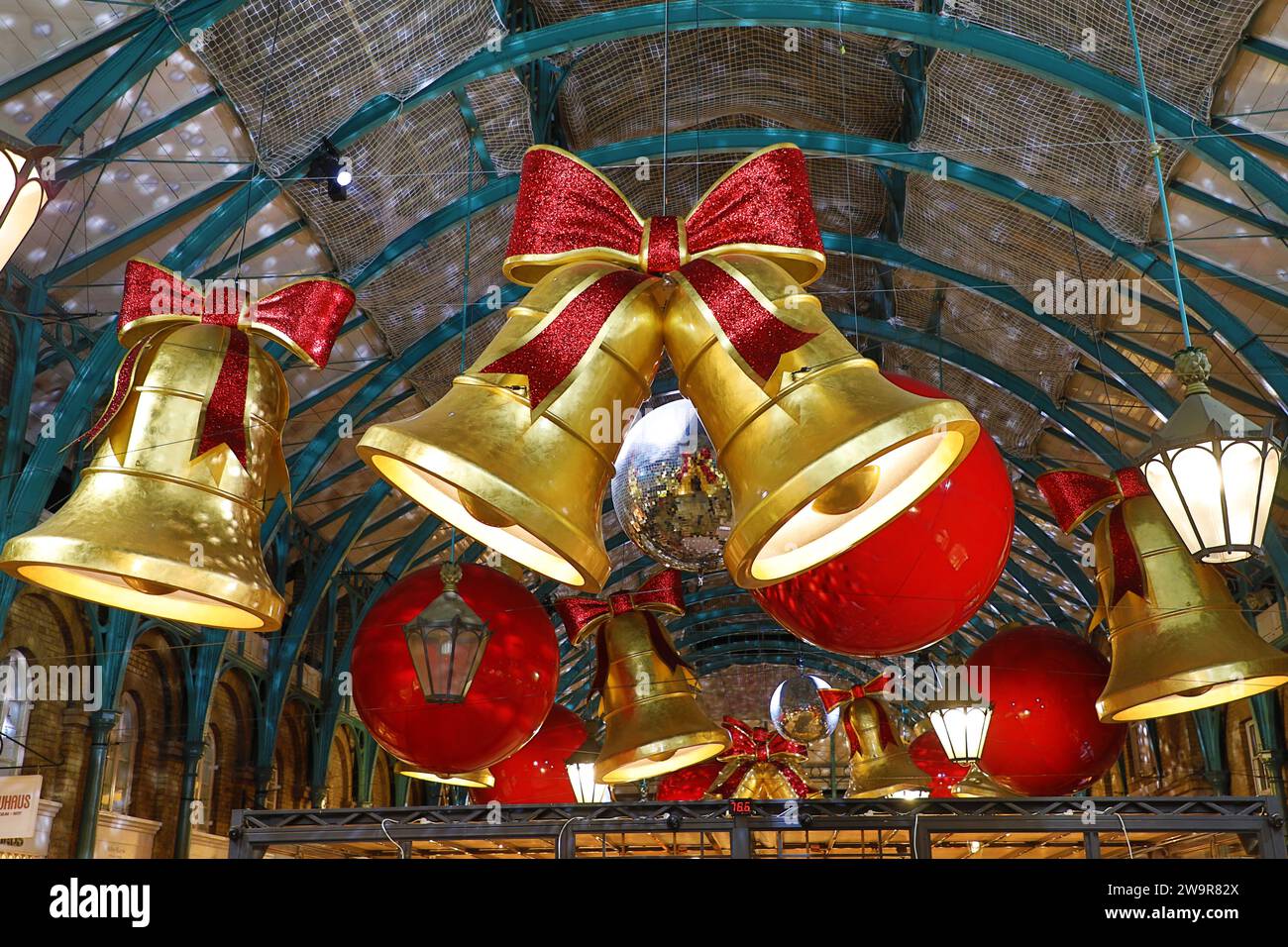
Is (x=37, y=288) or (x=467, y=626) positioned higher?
(x=37, y=288)

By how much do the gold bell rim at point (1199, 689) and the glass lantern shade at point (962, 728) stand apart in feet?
6.57

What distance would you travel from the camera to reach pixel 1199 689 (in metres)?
2.73

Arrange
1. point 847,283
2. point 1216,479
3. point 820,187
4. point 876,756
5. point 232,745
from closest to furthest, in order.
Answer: point 1216,479
point 876,756
point 820,187
point 847,283
point 232,745

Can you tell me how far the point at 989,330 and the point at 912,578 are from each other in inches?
485

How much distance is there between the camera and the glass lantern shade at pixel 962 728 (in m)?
5.15

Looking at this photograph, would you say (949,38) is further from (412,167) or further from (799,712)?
(799,712)

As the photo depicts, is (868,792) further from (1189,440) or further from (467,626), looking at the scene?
(1189,440)

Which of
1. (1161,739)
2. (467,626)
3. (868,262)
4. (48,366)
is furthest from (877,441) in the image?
(1161,739)

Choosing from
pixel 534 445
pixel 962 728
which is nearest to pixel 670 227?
pixel 534 445

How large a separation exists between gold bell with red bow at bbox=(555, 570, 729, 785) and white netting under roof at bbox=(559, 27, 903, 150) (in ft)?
22.8

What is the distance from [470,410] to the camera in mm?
1476

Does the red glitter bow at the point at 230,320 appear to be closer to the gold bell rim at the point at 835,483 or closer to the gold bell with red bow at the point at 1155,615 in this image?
the gold bell rim at the point at 835,483

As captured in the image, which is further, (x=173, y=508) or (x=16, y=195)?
(x=16, y=195)
